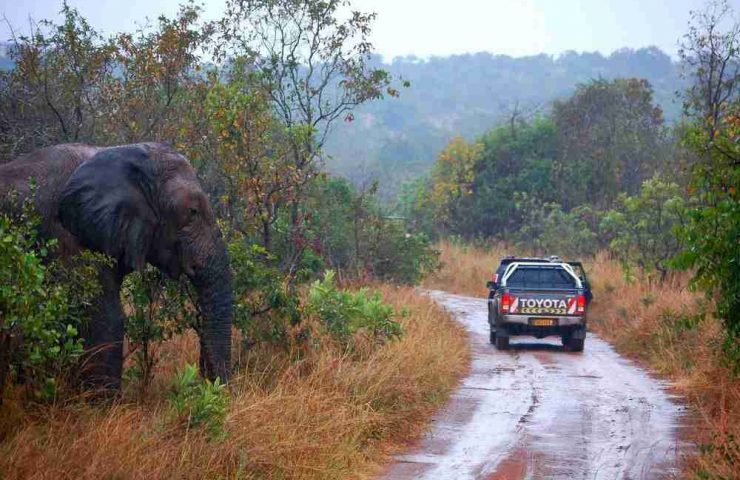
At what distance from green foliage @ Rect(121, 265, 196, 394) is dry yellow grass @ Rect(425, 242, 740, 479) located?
196 inches

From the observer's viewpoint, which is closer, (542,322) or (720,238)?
(720,238)

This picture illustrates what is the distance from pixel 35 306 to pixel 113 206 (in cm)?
262

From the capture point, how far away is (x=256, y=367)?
12.4 meters

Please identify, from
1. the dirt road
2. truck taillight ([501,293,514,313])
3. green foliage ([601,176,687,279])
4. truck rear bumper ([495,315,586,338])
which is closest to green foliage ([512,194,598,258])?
green foliage ([601,176,687,279])

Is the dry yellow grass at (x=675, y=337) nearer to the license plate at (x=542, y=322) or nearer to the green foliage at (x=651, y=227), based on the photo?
the green foliage at (x=651, y=227)

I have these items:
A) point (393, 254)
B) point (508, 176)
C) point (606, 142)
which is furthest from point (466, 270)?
point (393, 254)

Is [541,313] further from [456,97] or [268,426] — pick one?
[456,97]

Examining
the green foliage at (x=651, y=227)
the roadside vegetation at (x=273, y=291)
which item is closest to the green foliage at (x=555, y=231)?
the roadside vegetation at (x=273, y=291)

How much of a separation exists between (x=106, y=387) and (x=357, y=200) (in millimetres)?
16361

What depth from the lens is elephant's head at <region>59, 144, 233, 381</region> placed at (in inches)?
394

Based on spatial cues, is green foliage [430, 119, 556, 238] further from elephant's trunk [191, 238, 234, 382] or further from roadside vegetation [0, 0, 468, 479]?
elephant's trunk [191, 238, 234, 382]

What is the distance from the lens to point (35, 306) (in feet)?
24.5

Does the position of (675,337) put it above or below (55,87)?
below

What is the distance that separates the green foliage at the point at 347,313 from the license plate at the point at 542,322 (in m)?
6.24
